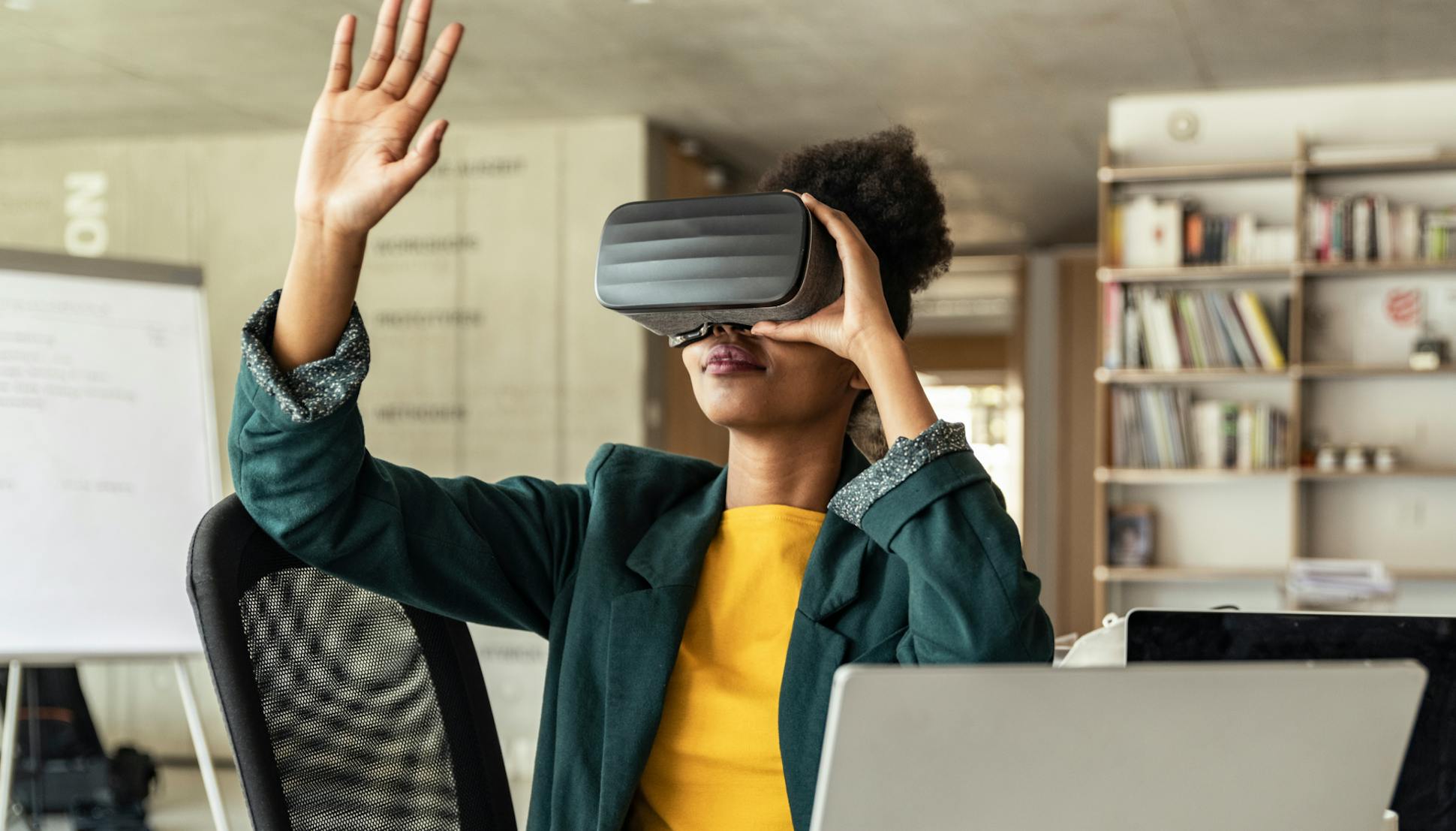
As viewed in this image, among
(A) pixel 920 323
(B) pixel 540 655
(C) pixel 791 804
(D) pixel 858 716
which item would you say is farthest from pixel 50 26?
(A) pixel 920 323

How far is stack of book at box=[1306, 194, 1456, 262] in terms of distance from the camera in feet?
15.2

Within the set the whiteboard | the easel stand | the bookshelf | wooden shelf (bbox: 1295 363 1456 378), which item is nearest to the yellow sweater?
the easel stand

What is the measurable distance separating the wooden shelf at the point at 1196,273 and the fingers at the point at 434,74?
399 cm

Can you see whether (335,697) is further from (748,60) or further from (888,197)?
(748,60)

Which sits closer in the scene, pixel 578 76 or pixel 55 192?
pixel 578 76

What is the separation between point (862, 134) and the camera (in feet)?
12.0

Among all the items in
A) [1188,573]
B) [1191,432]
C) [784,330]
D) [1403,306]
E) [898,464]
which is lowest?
[1188,573]

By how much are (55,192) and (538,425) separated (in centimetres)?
244

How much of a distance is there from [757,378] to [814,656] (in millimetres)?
243

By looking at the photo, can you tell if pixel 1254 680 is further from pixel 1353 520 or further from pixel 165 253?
pixel 165 253

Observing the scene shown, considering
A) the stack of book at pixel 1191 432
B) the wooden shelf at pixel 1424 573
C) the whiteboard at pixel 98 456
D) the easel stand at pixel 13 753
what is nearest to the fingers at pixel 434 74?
the easel stand at pixel 13 753

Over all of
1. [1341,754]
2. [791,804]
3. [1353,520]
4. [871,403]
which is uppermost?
[871,403]

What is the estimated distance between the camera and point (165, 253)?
5.78 meters

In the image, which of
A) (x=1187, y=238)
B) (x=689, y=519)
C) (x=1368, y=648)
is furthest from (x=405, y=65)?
(x=1187, y=238)
